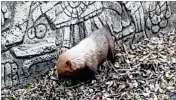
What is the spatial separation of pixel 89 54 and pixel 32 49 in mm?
930

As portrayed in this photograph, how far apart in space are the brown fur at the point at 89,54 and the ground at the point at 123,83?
21cm

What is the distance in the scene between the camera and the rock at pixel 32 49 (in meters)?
6.67

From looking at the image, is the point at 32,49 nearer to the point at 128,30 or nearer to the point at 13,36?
the point at 13,36

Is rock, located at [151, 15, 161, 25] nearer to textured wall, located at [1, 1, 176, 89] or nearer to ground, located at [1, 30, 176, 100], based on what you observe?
textured wall, located at [1, 1, 176, 89]

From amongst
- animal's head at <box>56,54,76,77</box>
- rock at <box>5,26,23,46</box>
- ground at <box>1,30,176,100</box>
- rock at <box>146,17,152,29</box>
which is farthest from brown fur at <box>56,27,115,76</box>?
rock at <box>146,17,152,29</box>

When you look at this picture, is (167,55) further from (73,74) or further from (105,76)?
(73,74)

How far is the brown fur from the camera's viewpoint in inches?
245

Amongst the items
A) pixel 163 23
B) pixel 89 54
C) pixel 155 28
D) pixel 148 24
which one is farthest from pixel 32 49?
pixel 163 23

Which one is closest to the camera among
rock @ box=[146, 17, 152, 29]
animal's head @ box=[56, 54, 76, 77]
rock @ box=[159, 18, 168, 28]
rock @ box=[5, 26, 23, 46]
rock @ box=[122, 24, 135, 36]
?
animal's head @ box=[56, 54, 76, 77]

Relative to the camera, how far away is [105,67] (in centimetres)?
687

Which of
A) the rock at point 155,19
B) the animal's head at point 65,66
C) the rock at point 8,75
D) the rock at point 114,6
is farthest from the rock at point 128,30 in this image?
the rock at point 8,75

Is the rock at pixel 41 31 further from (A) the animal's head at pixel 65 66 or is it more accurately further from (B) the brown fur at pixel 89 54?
(A) the animal's head at pixel 65 66

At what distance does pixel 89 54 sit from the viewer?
21.1ft

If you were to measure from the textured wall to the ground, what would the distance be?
26cm
